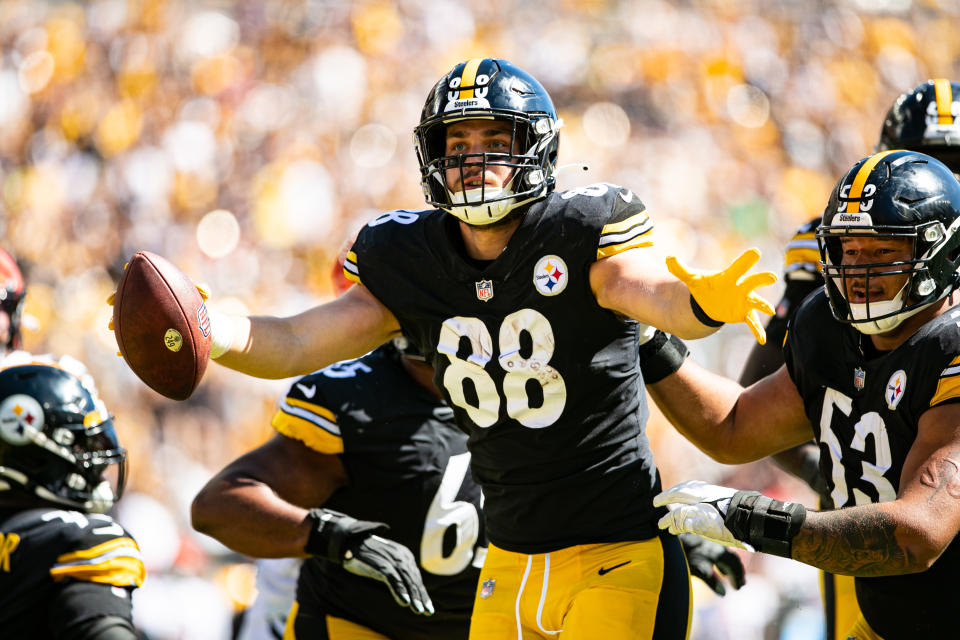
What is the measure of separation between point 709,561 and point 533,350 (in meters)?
1.09

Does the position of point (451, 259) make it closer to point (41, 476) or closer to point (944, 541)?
point (944, 541)

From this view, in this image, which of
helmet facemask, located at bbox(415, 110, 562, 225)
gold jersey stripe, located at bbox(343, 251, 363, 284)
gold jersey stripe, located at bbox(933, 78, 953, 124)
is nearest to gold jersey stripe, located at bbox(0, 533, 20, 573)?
gold jersey stripe, located at bbox(343, 251, 363, 284)

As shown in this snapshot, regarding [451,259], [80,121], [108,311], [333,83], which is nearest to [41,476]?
[451,259]

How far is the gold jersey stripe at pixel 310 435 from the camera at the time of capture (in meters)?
3.33

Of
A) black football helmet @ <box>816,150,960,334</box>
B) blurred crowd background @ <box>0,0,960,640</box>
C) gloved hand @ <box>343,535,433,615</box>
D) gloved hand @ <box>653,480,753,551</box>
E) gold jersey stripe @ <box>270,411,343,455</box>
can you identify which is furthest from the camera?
blurred crowd background @ <box>0,0,960,640</box>

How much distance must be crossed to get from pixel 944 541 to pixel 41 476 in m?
2.47

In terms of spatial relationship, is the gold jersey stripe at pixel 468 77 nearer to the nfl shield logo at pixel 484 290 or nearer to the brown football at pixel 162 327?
the nfl shield logo at pixel 484 290

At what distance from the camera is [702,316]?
7.14 feet

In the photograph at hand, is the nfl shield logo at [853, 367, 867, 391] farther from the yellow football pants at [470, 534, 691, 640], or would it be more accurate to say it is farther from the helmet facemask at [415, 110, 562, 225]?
the helmet facemask at [415, 110, 562, 225]

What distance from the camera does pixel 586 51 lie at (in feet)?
30.8

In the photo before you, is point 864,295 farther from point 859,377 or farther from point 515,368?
point 515,368

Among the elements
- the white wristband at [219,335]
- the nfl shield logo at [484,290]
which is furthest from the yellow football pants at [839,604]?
the white wristband at [219,335]

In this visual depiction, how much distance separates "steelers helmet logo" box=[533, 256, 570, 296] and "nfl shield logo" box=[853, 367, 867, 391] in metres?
0.66

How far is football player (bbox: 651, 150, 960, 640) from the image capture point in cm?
213
